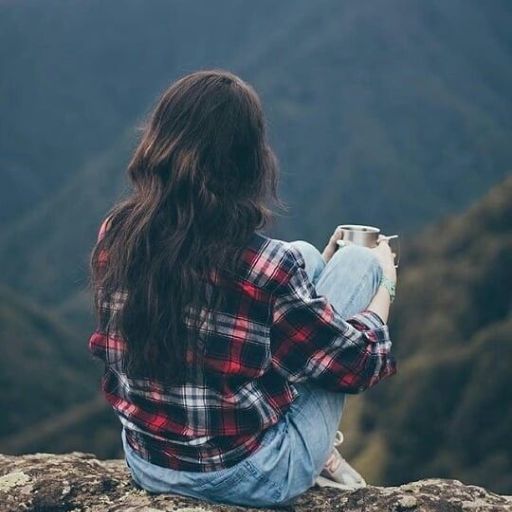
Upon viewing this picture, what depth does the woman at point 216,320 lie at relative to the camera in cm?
377

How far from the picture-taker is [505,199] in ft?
215

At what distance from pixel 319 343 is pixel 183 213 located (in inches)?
31.8

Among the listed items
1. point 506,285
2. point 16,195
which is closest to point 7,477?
point 506,285

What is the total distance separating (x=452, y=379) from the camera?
49875mm

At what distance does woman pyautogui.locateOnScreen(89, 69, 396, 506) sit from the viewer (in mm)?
3773

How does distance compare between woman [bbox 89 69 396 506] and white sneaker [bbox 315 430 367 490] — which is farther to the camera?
white sneaker [bbox 315 430 367 490]

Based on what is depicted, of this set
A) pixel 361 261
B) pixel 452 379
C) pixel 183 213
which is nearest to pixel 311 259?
pixel 361 261

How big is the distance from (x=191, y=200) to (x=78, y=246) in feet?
544

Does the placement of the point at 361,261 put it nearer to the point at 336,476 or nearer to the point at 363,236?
the point at 363,236

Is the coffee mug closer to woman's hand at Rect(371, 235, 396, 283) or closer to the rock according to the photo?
woman's hand at Rect(371, 235, 396, 283)

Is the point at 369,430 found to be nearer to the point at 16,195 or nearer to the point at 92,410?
the point at 92,410

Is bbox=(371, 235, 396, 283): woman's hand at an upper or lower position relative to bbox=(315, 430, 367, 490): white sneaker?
upper

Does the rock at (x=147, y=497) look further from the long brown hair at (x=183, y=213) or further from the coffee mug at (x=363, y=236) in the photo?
the coffee mug at (x=363, y=236)

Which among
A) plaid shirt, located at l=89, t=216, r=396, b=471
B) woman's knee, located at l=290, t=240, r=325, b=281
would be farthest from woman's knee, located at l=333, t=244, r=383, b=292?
plaid shirt, located at l=89, t=216, r=396, b=471
